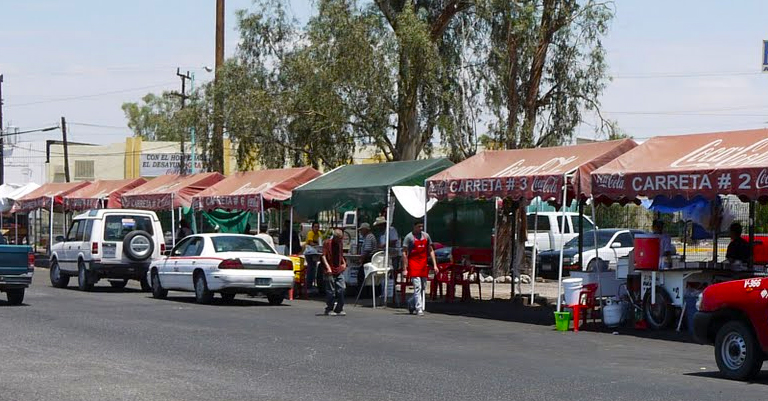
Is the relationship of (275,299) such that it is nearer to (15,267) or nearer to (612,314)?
(15,267)

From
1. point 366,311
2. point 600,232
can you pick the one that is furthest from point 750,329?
point 600,232

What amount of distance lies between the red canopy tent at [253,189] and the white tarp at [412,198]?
→ 463cm

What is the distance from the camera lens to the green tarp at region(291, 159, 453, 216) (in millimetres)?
24625

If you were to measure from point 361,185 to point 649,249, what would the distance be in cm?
828

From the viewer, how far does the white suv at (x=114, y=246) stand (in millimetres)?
27516

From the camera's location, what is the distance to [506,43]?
3294 centimetres

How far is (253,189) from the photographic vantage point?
97.3ft

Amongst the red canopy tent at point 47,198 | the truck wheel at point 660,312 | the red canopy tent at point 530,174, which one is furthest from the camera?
the red canopy tent at point 47,198

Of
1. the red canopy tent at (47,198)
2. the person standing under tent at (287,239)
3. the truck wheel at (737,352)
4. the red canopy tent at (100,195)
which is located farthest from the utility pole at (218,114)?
the truck wheel at (737,352)

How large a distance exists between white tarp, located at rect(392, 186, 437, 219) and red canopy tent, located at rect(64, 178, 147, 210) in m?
17.7

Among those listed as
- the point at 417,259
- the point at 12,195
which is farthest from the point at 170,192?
the point at 12,195

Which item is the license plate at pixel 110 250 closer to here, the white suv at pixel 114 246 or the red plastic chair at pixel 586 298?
the white suv at pixel 114 246

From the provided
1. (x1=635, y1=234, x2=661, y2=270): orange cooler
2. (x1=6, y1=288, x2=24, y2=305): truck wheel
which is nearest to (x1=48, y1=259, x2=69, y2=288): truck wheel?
(x1=6, y1=288, x2=24, y2=305): truck wheel

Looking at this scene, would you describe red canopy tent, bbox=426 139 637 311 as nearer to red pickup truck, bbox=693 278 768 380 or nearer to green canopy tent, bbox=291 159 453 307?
green canopy tent, bbox=291 159 453 307
